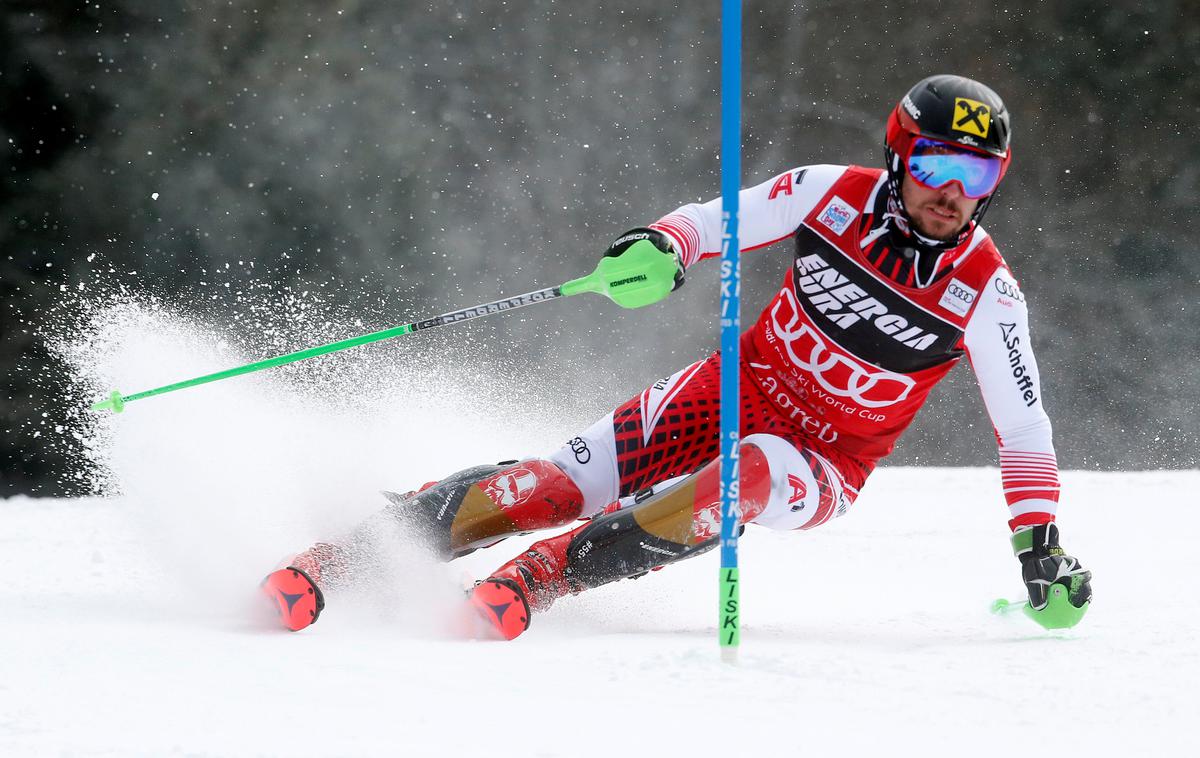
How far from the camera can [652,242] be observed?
2301mm

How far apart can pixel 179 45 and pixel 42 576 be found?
98.2 inches

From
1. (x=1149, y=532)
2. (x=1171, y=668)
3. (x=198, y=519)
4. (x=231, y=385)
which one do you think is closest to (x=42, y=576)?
(x=198, y=519)

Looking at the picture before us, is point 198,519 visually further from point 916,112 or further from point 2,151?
point 2,151

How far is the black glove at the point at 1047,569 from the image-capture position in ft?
7.07

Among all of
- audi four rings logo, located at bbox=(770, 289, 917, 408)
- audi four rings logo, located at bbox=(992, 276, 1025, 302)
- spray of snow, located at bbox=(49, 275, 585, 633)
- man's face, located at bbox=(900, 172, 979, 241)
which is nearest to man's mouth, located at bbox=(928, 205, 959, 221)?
man's face, located at bbox=(900, 172, 979, 241)

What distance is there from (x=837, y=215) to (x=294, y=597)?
134cm

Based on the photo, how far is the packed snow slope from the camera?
56.1 inches

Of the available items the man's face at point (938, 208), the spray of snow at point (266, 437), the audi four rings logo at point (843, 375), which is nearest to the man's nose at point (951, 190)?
the man's face at point (938, 208)

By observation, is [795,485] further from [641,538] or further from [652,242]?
[652,242]

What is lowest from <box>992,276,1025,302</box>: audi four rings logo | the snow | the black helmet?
the snow

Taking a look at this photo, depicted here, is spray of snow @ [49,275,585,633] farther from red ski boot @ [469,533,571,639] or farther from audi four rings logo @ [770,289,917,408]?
audi four rings logo @ [770,289,917,408]

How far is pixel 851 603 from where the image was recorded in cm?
269

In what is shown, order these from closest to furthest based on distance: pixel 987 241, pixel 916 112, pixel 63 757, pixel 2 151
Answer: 1. pixel 63 757
2. pixel 916 112
3. pixel 987 241
4. pixel 2 151

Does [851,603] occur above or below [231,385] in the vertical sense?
below
